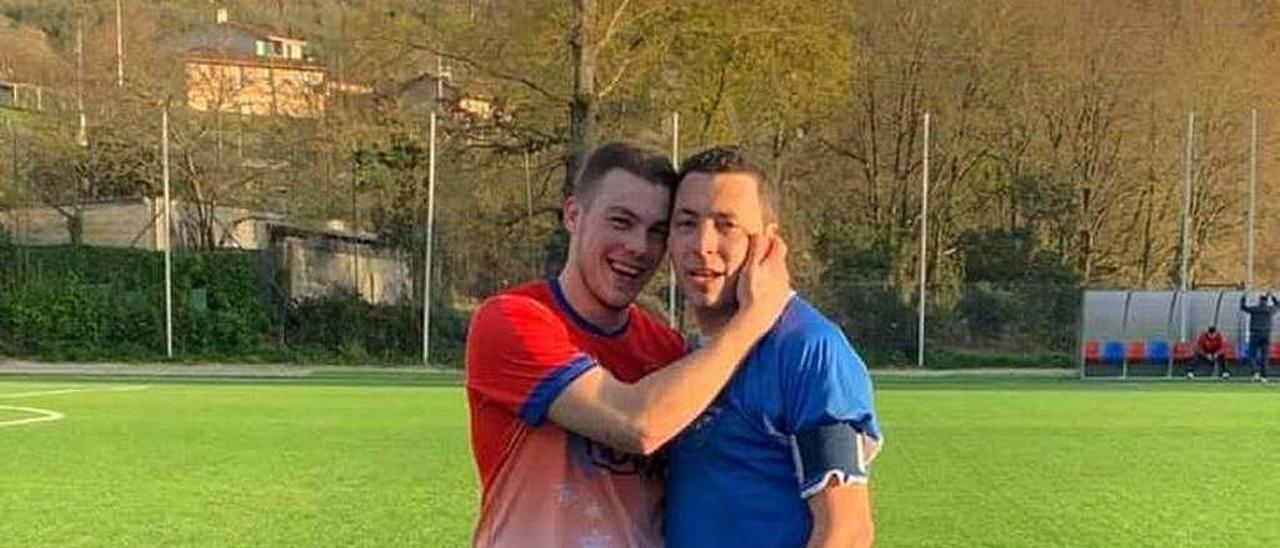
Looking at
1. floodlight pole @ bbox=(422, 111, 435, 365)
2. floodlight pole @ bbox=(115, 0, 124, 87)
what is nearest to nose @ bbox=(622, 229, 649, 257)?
floodlight pole @ bbox=(422, 111, 435, 365)

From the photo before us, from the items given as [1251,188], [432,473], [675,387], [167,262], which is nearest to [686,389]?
[675,387]

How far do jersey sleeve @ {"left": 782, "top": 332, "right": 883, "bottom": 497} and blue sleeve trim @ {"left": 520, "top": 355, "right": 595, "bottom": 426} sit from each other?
0.43m

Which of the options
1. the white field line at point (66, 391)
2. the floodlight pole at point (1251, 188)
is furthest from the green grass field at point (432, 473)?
the floodlight pole at point (1251, 188)

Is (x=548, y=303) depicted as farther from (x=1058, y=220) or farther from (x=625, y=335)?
(x=1058, y=220)

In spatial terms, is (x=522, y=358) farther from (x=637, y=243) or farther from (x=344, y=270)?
(x=344, y=270)

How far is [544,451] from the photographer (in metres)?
2.80

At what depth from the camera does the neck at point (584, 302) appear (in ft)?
9.52

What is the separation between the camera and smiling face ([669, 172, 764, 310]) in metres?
2.68

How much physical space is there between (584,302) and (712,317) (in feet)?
0.93

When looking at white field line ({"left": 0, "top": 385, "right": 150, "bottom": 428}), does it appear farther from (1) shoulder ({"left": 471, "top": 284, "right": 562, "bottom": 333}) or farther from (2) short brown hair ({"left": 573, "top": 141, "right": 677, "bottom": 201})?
(2) short brown hair ({"left": 573, "top": 141, "right": 677, "bottom": 201})

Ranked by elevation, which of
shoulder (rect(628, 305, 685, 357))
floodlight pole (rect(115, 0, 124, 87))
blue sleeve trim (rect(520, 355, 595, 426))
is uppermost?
floodlight pole (rect(115, 0, 124, 87))

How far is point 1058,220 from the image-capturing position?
123ft

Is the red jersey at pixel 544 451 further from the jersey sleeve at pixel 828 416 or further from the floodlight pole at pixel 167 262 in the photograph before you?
the floodlight pole at pixel 167 262

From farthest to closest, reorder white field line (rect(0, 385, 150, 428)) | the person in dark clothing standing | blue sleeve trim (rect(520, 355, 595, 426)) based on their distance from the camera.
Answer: the person in dark clothing standing
white field line (rect(0, 385, 150, 428))
blue sleeve trim (rect(520, 355, 595, 426))
